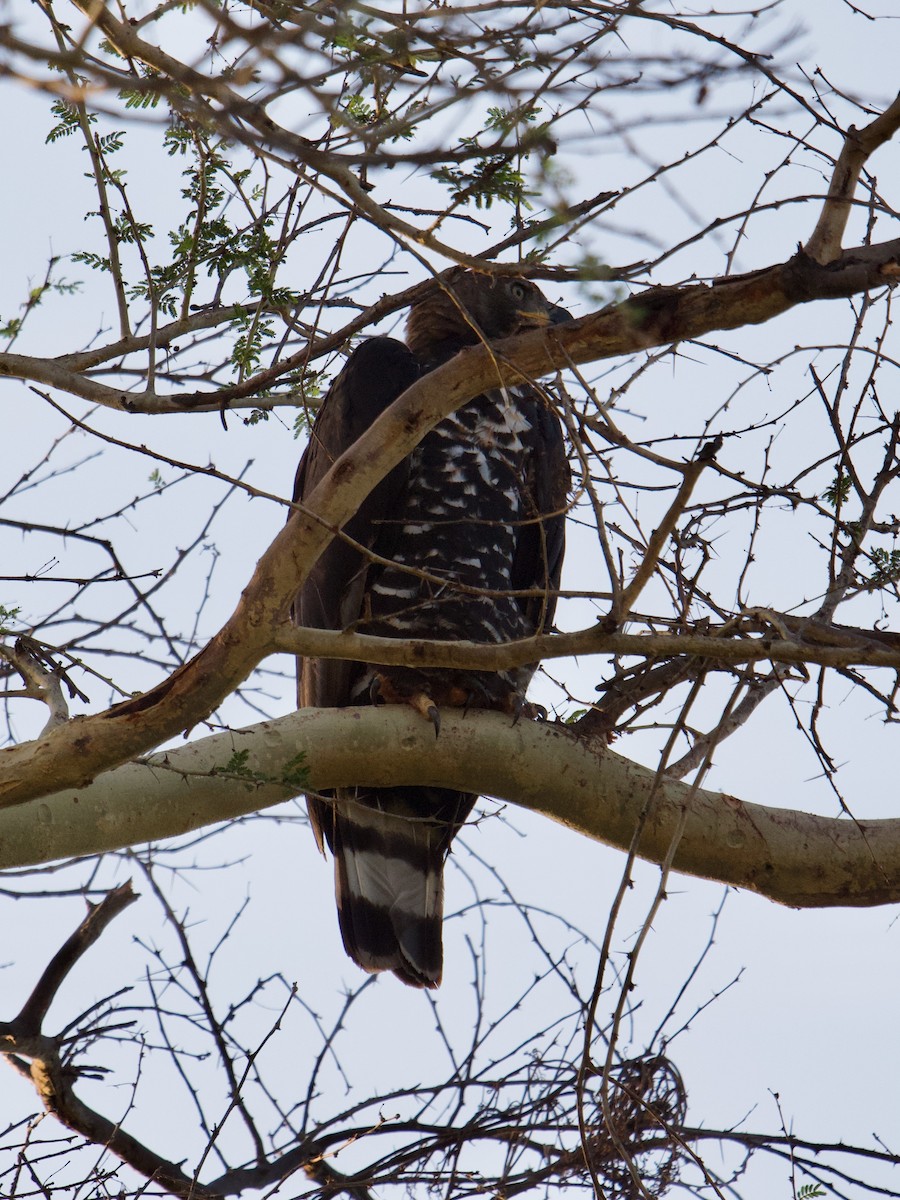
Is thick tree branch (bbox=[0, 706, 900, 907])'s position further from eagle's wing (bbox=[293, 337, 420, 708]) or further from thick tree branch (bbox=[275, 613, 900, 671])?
eagle's wing (bbox=[293, 337, 420, 708])

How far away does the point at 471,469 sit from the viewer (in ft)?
14.4

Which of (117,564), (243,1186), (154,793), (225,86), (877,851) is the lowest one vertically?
(243,1186)

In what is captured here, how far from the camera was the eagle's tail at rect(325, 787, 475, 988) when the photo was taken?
14.3ft

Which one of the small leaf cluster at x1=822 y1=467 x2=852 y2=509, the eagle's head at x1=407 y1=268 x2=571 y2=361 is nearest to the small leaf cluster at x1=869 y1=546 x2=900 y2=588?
the small leaf cluster at x1=822 y1=467 x2=852 y2=509

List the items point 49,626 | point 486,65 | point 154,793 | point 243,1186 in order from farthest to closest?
point 49,626
point 243,1186
point 154,793
point 486,65

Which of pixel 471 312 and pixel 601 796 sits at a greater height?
pixel 471 312

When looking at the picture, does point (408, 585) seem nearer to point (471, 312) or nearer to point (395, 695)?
point (395, 695)

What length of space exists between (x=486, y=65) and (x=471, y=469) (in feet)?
7.56

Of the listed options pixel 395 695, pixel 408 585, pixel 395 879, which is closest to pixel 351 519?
pixel 408 585

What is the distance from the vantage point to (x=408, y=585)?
14.0 ft

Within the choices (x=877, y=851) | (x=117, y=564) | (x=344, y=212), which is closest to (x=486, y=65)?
(x=344, y=212)

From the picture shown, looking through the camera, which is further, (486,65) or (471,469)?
(471,469)

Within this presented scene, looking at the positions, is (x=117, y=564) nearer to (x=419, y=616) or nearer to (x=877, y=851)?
(x=419, y=616)

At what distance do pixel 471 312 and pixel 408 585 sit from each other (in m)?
1.30
